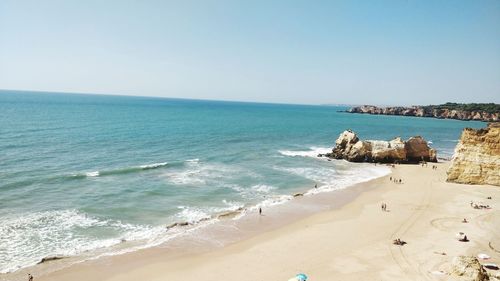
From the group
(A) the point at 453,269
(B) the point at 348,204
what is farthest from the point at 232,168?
(A) the point at 453,269

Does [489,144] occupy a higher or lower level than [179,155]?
higher

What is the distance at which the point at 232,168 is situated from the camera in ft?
161

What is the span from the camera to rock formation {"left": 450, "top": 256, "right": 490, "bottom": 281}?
58.4ft

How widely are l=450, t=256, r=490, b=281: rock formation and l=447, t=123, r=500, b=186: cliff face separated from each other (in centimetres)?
2440

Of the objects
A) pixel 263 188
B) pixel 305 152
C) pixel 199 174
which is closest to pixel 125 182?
pixel 199 174

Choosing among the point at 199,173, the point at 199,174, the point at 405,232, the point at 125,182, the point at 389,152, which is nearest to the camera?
the point at 405,232

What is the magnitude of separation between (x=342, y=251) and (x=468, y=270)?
7.47 metres

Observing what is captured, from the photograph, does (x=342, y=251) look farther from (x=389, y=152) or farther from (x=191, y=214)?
(x=389, y=152)

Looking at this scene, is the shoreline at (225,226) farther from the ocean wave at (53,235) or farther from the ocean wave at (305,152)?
the ocean wave at (305,152)

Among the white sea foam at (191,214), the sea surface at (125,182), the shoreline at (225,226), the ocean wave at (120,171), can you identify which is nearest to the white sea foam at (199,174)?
the sea surface at (125,182)

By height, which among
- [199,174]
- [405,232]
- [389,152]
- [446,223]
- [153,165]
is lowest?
[405,232]

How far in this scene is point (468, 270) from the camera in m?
18.4

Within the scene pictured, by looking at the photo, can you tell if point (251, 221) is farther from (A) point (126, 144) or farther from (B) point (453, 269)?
(A) point (126, 144)

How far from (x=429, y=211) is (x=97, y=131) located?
6255cm
